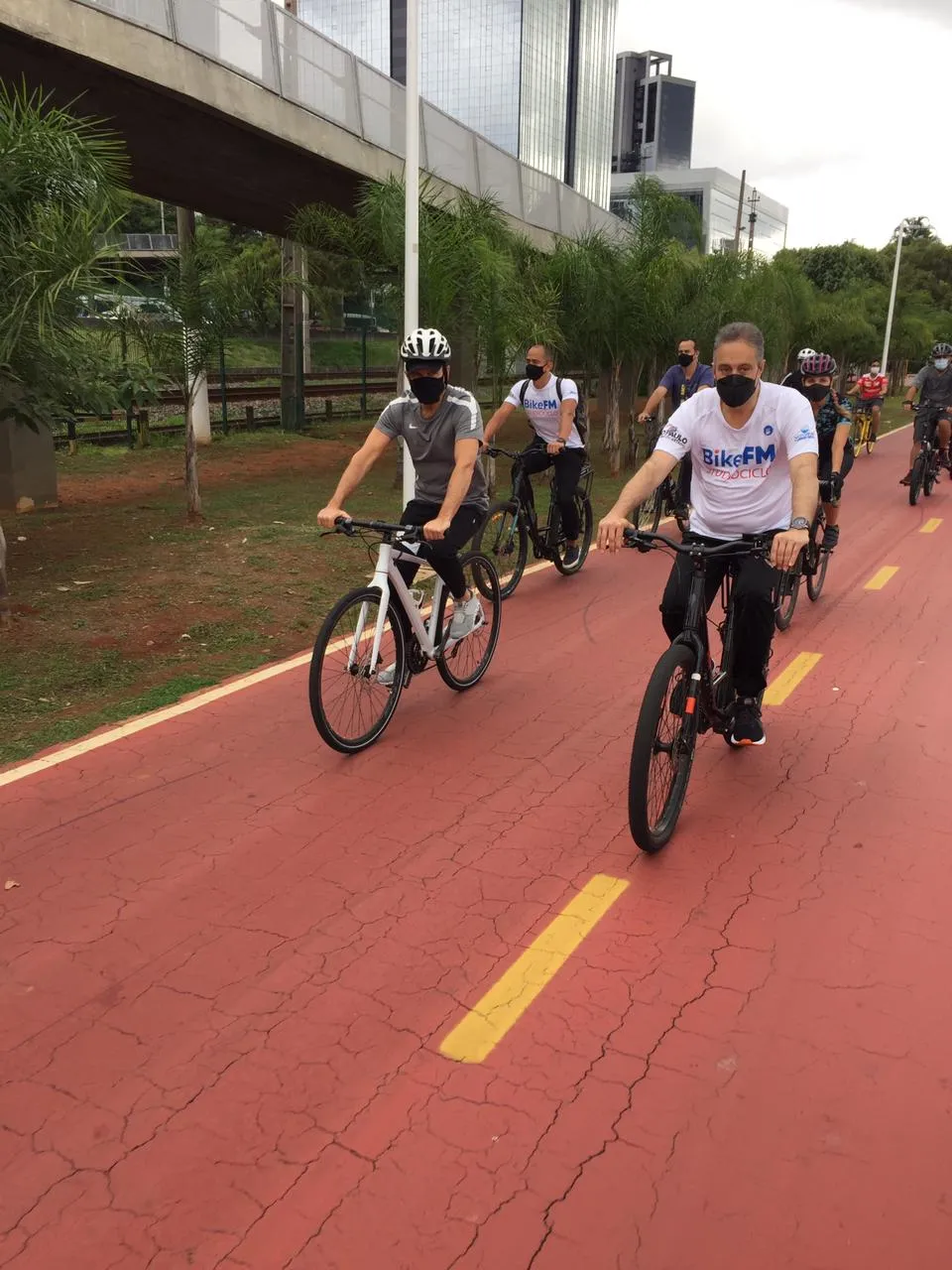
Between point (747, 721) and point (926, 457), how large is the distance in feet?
36.9

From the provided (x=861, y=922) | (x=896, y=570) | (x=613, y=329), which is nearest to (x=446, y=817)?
(x=861, y=922)

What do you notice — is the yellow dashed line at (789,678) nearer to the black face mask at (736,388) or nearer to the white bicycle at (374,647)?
the white bicycle at (374,647)

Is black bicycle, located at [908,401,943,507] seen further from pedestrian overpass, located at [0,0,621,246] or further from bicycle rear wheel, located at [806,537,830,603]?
pedestrian overpass, located at [0,0,621,246]

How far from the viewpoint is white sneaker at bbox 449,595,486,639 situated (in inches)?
243

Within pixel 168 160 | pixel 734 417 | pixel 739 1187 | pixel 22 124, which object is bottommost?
pixel 739 1187

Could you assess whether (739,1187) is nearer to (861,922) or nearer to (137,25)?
(861,922)

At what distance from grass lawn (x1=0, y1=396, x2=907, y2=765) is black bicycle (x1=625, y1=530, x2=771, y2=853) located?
3311 millimetres

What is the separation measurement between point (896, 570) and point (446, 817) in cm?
732

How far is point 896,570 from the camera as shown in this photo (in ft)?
34.2

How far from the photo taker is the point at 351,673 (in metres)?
5.34

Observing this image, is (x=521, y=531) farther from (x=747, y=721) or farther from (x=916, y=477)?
(x=916, y=477)

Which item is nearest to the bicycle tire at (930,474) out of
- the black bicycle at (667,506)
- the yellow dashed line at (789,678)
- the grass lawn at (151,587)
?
the black bicycle at (667,506)

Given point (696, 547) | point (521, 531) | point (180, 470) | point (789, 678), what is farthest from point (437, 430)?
point (180, 470)

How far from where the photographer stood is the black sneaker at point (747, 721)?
17.2ft
